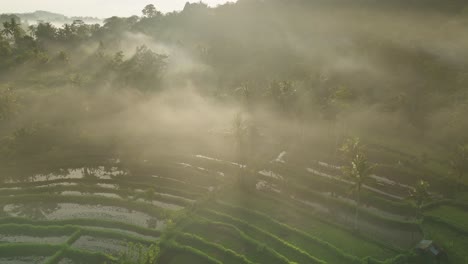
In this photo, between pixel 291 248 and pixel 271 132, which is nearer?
pixel 291 248

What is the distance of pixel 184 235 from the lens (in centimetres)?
4812

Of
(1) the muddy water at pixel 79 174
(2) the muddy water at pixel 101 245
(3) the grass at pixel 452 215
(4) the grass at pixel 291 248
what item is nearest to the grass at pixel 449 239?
(3) the grass at pixel 452 215

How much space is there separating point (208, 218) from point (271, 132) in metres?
38.3

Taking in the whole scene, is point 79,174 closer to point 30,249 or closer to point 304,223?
point 30,249

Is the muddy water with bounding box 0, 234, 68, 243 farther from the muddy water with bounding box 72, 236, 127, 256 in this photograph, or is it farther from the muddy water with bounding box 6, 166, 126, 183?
the muddy water with bounding box 6, 166, 126, 183

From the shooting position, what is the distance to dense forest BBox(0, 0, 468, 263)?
49719mm

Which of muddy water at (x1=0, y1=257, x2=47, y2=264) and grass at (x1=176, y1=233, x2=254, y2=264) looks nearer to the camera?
grass at (x1=176, y1=233, x2=254, y2=264)

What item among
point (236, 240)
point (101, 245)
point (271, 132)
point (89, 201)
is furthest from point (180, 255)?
point (271, 132)

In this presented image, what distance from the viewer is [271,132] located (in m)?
87.2

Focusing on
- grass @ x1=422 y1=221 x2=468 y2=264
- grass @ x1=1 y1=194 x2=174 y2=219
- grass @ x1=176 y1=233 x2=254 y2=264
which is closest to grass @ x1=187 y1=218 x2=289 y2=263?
grass @ x1=176 y1=233 x2=254 y2=264

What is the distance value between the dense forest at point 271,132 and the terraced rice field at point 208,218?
0.27m

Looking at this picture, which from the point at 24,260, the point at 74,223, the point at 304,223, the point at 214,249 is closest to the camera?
the point at 214,249

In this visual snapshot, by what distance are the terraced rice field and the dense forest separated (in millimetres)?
274

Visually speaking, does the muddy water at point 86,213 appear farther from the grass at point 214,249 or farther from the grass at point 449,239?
the grass at point 449,239
